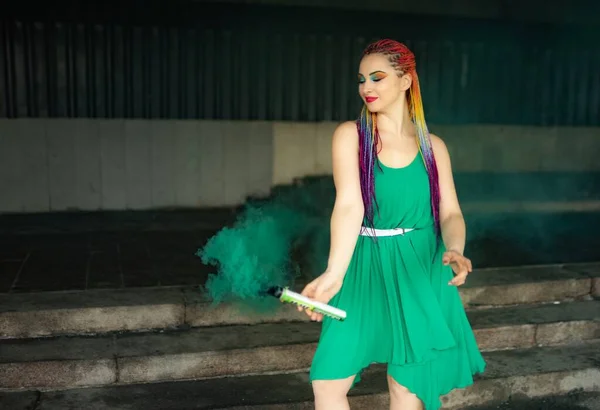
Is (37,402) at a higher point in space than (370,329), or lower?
lower

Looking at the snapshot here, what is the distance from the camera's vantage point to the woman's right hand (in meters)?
2.77

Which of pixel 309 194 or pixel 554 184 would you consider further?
pixel 554 184

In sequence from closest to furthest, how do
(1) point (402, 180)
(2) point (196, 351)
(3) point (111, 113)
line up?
(1) point (402, 180)
(2) point (196, 351)
(3) point (111, 113)

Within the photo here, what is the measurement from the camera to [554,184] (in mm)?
9750

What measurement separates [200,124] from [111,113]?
1.19 meters

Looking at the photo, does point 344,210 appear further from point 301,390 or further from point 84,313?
point 84,313

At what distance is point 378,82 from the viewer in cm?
296

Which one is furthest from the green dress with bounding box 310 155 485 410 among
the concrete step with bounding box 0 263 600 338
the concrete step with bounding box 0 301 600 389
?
the concrete step with bounding box 0 263 600 338

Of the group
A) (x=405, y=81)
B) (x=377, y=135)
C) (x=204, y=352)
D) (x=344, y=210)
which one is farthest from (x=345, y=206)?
(x=204, y=352)

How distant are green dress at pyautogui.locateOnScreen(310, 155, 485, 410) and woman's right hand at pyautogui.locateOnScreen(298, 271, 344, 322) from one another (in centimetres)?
19

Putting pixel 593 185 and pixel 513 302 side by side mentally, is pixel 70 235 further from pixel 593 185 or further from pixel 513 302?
pixel 593 185

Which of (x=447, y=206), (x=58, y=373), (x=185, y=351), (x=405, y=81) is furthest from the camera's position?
(x=185, y=351)

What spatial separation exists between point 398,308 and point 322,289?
1.41 ft

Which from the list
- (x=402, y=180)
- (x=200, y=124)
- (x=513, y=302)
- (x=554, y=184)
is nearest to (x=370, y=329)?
(x=402, y=180)
